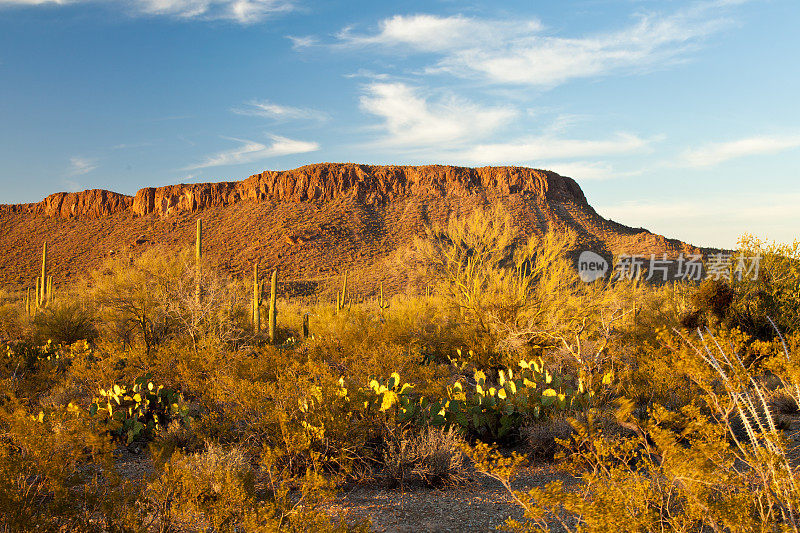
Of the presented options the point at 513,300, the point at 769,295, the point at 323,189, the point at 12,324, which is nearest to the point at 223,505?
the point at 513,300

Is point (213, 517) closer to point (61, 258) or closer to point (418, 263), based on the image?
point (418, 263)

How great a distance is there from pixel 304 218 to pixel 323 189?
10329mm

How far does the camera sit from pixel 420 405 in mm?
Answer: 6730

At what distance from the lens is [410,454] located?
539cm

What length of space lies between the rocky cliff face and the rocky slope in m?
0.18

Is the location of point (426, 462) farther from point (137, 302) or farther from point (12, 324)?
point (12, 324)

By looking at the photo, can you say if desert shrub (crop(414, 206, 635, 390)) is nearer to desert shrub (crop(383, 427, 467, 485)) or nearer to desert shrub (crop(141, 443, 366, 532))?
desert shrub (crop(383, 427, 467, 485))

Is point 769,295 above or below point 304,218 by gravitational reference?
below

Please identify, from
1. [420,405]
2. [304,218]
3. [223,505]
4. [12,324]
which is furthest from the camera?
[304,218]

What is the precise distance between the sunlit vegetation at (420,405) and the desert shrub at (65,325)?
6 cm

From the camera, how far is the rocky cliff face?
230 feet

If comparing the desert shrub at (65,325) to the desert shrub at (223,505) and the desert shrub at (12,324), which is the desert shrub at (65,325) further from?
the desert shrub at (223,505)

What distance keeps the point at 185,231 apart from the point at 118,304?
50.7m

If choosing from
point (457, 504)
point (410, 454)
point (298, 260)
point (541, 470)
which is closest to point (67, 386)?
point (410, 454)
